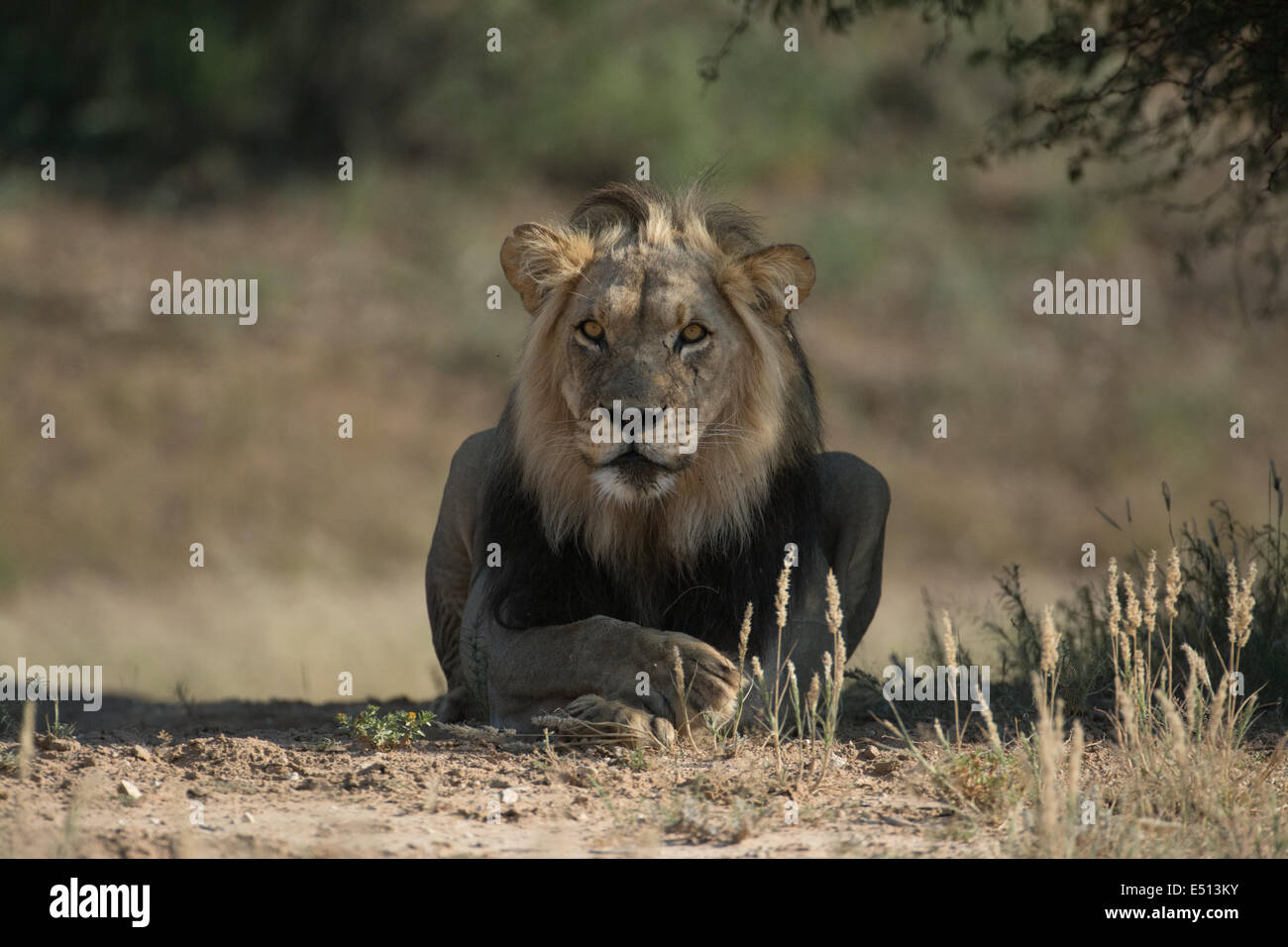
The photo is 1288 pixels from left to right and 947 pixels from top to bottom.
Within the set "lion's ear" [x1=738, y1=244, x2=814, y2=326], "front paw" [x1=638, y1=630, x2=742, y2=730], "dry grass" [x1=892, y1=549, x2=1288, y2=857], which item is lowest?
"dry grass" [x1=892, y1=549, x2=1288, y2=857]

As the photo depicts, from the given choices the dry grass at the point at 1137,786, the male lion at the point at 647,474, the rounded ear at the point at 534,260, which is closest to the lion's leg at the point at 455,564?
the male lion at the point at 647,474

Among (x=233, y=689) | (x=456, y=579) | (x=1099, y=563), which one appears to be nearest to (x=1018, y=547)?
(x=1099, y=563)

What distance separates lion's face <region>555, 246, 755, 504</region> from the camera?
20.8 feet

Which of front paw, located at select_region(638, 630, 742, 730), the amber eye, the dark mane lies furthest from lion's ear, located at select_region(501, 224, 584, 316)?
front paw, located at select_region(638, 630, 742, 730)

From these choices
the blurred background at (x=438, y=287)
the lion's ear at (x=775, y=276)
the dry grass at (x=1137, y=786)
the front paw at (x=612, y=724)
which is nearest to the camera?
the dry grass at (x=1137, y=786)

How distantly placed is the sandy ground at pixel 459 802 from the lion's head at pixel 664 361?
3.36ft

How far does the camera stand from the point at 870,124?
112 ft

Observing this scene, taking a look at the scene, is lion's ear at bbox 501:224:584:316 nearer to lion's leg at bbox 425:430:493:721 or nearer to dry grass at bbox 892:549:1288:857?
lion's leg at bbox 425:430:493:721

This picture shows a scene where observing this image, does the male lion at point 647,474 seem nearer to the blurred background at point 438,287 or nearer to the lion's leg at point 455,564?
the lion's leg at point 455,564

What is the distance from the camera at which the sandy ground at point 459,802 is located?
5.05 m

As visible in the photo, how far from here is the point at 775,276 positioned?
23.2 feet

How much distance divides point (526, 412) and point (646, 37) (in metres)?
25.7

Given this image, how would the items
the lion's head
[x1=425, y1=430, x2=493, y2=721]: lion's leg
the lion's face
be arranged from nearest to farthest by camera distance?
the lion's face, the lion's head, [x1=425, y1=430, x2=493, y2=721]: lion's leg
